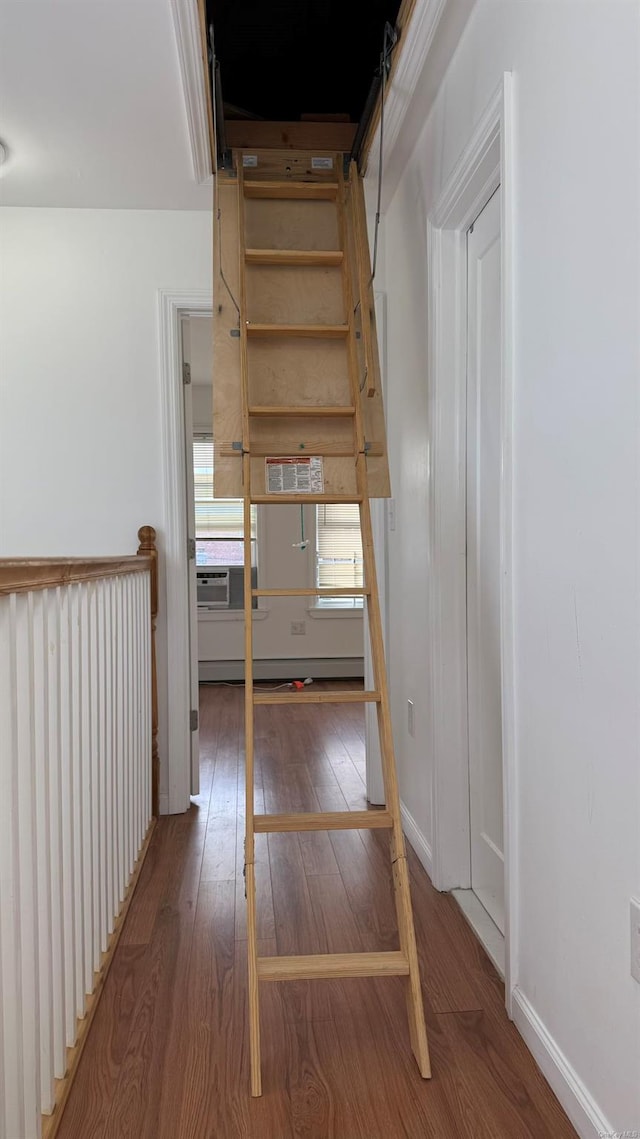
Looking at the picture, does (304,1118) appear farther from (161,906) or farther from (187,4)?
(187,4)

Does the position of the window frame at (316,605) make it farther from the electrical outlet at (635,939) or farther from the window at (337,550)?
the electrical outlet at (635,939)

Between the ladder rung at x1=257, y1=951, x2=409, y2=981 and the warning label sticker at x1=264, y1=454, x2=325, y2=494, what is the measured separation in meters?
1.29

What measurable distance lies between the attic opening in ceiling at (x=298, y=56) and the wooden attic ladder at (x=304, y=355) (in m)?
0.44

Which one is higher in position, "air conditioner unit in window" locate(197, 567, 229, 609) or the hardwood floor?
"air conditioner unit in window" locate(197, 567, 229, 609)

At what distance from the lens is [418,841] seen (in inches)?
117

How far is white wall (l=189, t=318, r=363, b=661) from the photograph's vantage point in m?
6.71

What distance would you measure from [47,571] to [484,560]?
1.42 m

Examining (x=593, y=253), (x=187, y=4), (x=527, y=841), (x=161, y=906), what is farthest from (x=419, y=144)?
(x=161, y=906)

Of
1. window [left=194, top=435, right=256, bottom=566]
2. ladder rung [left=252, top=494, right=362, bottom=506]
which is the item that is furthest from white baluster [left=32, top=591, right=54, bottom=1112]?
window [left=194, top=435, right=256, bottom=566]

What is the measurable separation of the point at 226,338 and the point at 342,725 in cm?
328

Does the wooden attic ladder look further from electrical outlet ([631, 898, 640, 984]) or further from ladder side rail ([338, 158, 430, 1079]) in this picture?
electrical outlet ([631, 898, 640, 984])

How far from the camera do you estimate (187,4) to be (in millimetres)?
2119

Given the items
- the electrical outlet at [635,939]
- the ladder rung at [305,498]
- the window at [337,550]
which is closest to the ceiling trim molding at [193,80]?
the ladder rung at [305,498]

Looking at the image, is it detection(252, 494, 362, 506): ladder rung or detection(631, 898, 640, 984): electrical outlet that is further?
detection(252, 494, 362, 506): ladder rung
